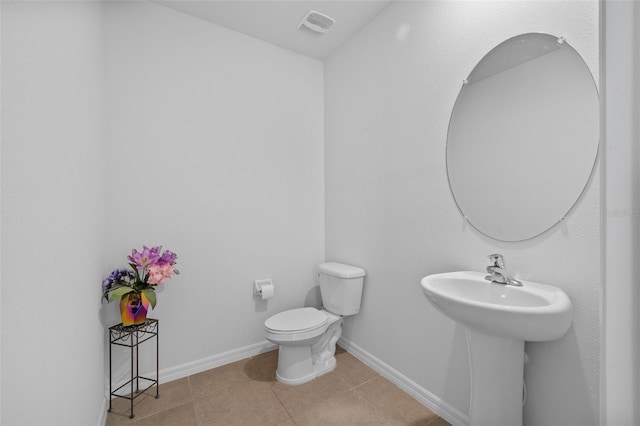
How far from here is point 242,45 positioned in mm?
2189

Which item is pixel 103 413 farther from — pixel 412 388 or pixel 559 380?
pixel 559 380

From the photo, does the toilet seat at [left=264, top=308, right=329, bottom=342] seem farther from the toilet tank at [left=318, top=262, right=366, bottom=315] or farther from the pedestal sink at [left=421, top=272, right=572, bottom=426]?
the pedestal sink at [left=421, top=272, right=572, bottom=426]

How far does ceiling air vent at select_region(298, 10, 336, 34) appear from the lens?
6.50 ft

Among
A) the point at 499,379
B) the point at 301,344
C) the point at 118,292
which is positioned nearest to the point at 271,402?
the point at 301,344

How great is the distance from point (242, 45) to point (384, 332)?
2374 mm

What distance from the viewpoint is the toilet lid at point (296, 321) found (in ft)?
6.01

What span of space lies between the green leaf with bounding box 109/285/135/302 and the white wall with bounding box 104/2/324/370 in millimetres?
247

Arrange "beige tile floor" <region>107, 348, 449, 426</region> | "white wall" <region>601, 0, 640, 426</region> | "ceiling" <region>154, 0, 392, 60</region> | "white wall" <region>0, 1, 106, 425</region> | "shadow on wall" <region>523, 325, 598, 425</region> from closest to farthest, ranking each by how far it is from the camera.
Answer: "white wall" <region>601, 0, 640, 426</region>, "white wall" <region>0, 1, 106, 425</region>, "shadow on wall" <region>523, 325, 598, 425</region>, "beige tile floor" <region>107, 348, 449, 426</region>, "ceiling" <region>154, 0, 392, 60</region>

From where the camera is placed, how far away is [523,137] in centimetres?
125

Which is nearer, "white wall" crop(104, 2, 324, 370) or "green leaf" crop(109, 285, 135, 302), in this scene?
"green leaf" crop(109, 285, 135, 302)

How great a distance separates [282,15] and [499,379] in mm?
2440

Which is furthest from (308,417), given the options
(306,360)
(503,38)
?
(503,38)

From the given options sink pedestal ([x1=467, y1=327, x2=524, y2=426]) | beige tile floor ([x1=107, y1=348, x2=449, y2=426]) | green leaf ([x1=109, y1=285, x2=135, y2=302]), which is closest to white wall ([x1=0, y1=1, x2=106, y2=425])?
green leaf ([x1=109, y1=285, x2=135, y2=302])

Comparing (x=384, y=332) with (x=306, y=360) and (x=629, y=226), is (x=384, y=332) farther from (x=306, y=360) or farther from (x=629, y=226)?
(x=629, y=226)
